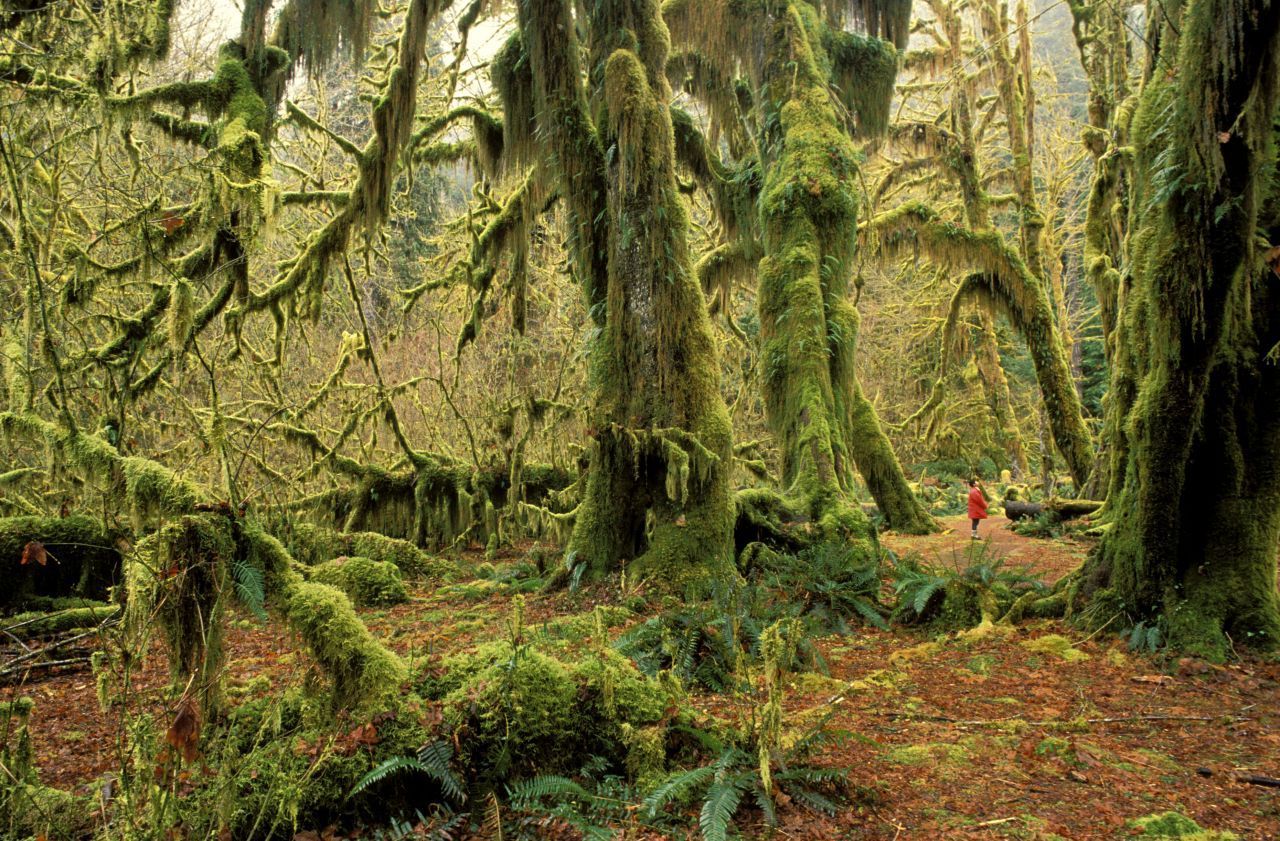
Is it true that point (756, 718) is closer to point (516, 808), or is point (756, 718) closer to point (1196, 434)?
point (516, 808)

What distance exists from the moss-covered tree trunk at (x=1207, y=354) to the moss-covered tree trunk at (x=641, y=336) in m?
3.33

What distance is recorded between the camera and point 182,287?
17.4 ft

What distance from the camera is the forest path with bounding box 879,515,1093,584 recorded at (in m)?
8.32

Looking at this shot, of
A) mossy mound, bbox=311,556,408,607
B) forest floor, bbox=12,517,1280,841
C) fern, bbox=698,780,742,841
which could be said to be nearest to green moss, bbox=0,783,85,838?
forest floor, bbox=12,517,1280,841

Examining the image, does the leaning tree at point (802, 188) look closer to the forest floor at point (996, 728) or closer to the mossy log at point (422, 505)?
the forest floor at point (996, 728)

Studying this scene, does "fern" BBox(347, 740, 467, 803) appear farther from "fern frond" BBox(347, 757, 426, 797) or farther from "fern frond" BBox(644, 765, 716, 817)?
"fern frond" BBox(644, 765, 716, 817)

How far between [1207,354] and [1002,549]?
5.25 m

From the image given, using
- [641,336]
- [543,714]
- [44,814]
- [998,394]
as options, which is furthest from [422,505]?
[998,394]

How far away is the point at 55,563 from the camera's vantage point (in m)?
7.45

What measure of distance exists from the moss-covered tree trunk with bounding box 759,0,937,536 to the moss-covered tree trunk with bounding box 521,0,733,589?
161cm

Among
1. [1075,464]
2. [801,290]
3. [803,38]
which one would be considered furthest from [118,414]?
[1075,464]

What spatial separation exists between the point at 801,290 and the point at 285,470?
908 centimetres

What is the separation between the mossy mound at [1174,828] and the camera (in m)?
2.94

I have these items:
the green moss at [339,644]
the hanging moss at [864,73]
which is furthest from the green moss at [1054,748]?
the hanging moss at [864,73]
